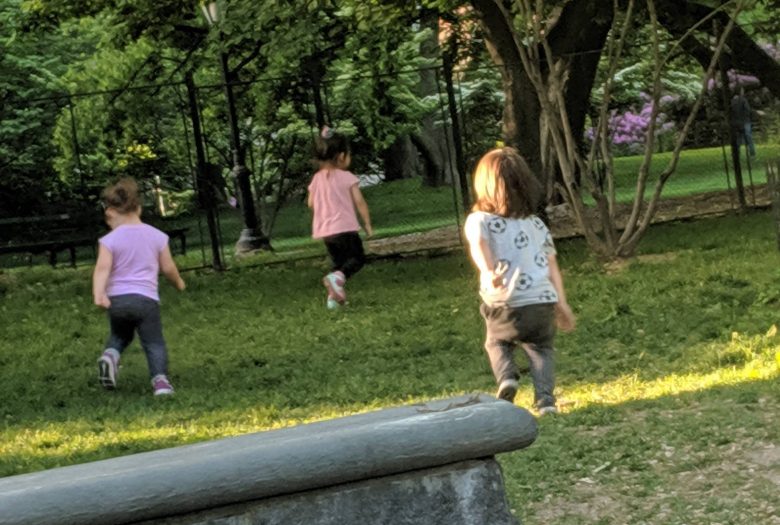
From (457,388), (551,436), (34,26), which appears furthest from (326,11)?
(551,436)

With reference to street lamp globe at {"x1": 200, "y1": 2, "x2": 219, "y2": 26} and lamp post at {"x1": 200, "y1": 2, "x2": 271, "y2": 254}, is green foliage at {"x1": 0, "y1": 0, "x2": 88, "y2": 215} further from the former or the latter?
street lamp globe at {"x1": 200, "y1": 2, "x2": 219, "y2": 26}

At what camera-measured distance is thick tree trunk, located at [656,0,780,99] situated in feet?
55.6

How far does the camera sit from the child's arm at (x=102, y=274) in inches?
332

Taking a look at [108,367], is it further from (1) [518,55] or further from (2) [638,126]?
(2) [638,126]

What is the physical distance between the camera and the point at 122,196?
8594 mm

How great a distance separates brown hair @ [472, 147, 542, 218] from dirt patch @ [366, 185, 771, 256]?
32.6 ft

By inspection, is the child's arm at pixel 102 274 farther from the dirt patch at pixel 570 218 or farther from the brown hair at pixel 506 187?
the dirt patch at pixel 570 218

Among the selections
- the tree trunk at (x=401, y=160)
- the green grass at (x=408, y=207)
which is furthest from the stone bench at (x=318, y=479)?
the tree trunk at (x=401, y=160)

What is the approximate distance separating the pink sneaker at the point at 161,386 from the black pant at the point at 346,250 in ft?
11.7

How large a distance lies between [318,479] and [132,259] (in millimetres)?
5930

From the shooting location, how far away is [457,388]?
312 inches

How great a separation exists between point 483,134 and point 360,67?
3.36m

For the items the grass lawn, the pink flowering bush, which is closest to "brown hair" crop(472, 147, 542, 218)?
the grass lawn

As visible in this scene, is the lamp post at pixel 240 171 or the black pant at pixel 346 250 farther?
the lamp post at pixel 240 171
